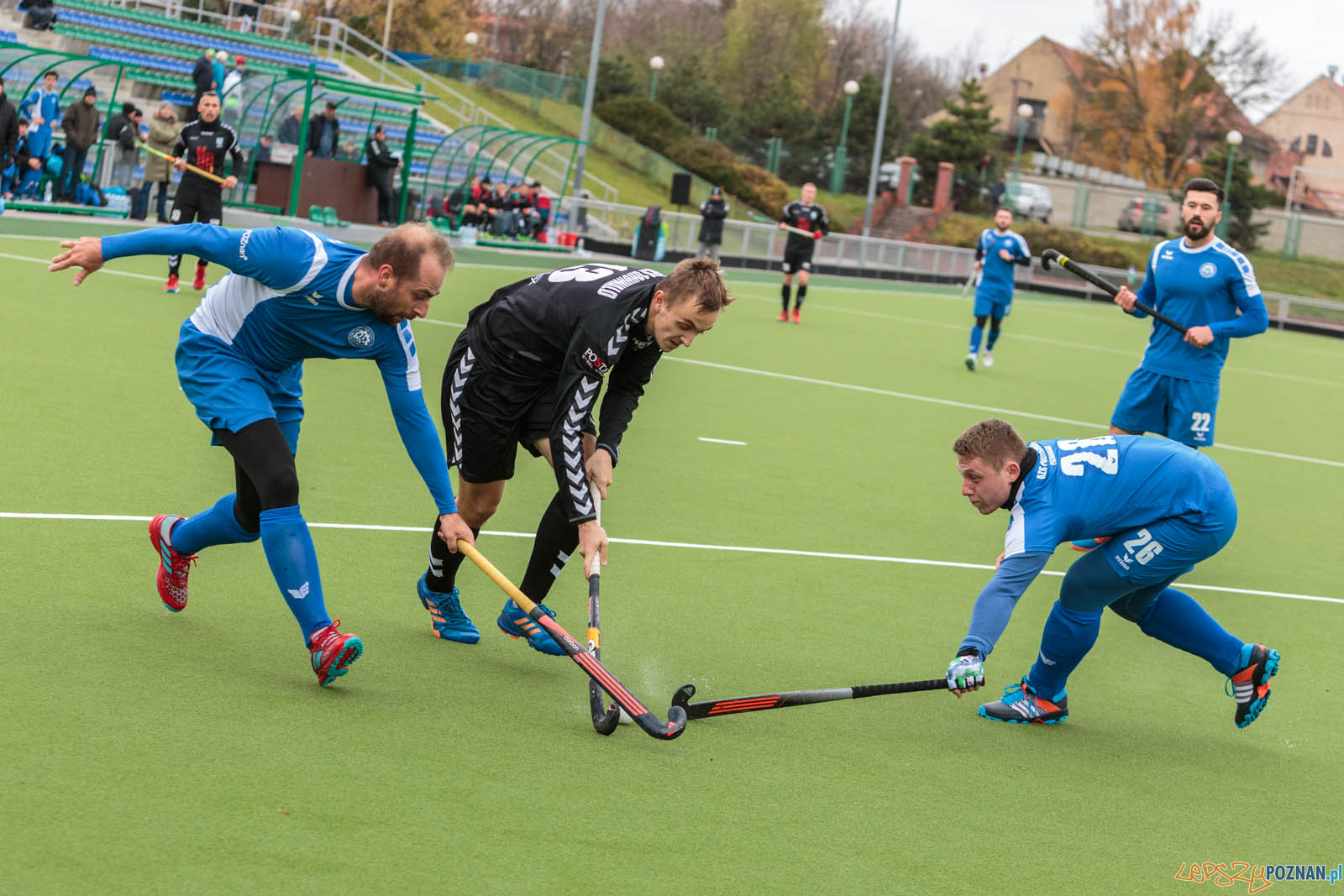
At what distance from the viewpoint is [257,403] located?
4.45 m

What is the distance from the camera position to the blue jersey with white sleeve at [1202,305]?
776 centimetres

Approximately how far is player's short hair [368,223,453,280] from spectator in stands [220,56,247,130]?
64.9ft

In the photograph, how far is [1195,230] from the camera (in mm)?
7711

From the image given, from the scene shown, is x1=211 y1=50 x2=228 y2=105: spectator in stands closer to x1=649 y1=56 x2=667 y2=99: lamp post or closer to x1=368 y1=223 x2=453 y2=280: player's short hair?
x1=368 y1=223 x2=453 y2=280: player's short hair

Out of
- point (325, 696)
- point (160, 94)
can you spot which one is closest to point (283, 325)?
point (325, 696)

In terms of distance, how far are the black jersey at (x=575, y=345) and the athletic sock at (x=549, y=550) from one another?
1.09ft

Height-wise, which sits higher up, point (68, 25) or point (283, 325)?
point (68, 25)

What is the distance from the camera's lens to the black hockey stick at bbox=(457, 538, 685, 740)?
4.34 metres

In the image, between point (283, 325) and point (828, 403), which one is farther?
point (828, 403)

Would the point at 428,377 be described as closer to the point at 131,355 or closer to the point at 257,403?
the point at 131,355

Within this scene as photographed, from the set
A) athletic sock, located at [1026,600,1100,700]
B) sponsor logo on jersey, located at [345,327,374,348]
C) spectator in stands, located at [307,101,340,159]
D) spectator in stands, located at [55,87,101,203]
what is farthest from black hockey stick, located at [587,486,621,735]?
spectator in stands, located at [307,101,340,159]

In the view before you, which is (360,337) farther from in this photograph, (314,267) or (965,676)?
(965,676)

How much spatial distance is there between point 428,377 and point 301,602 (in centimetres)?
717

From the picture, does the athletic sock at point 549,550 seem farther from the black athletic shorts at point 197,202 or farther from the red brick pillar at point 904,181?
the red brick pillar at point 904,181
